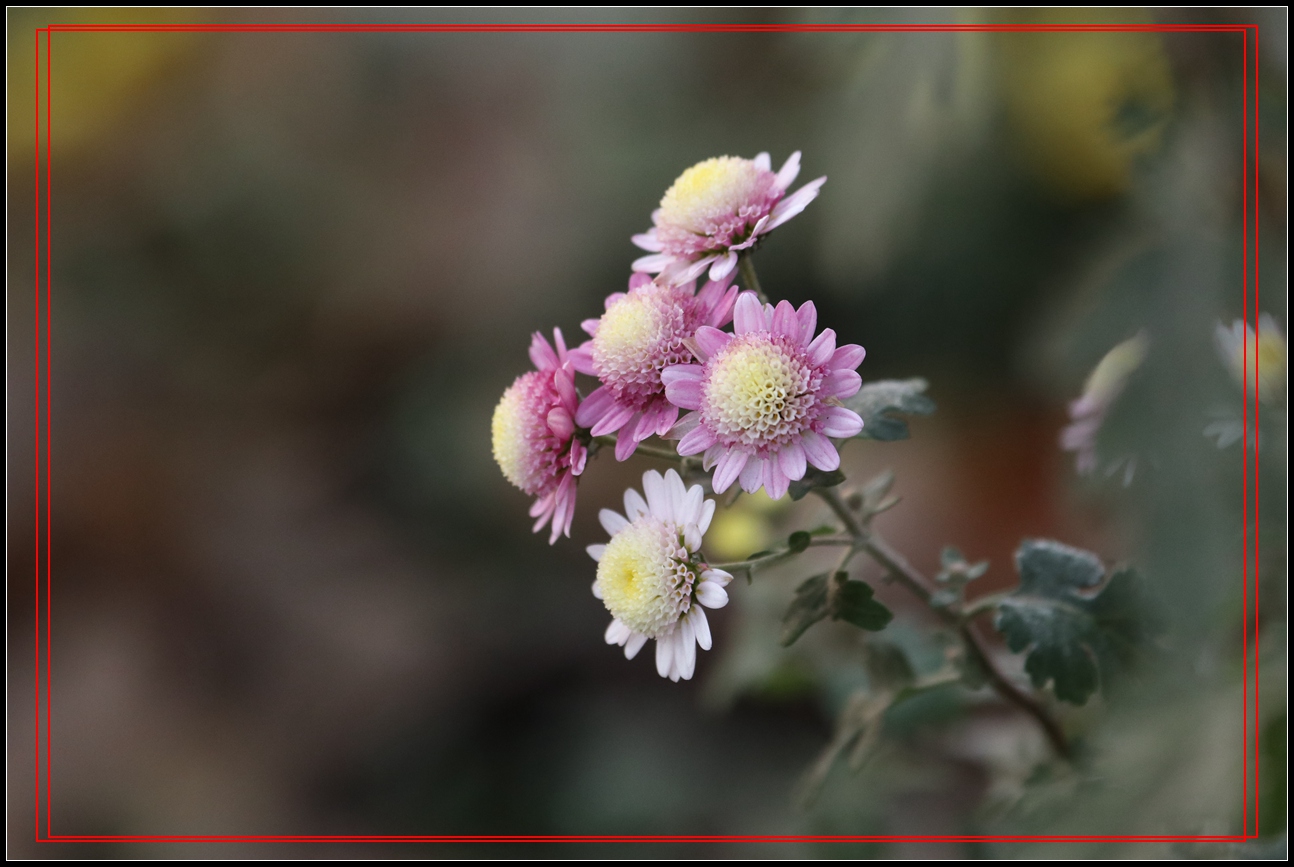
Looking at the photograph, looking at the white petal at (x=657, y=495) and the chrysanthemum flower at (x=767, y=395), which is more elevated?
the chrysanthemum flower at (x=767, y=395)

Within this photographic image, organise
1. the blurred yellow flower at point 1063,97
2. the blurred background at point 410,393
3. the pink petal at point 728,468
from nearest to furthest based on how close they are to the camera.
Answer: the pink petal at point 728,468 → the blurred yellow flower at point 1063,97 → the blurred background at point 410,393

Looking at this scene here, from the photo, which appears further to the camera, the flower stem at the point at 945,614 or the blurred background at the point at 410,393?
the blurred background at the point at 410,393

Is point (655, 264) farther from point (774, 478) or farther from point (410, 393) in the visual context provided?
point (410, 393)

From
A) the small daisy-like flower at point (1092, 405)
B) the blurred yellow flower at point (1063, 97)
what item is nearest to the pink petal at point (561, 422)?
the small daisy-like flower at point (1092, 405)

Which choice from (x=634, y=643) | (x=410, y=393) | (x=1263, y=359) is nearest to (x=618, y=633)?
(x=634, y=643)

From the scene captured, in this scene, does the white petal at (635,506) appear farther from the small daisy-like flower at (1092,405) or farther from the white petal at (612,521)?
the small daisy-like flower at (1092,405)

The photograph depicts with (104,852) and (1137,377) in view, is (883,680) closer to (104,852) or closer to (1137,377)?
(1137,377)

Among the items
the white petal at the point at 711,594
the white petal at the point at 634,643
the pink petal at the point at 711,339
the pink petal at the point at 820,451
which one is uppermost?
the pink petal at the point at 711,339
